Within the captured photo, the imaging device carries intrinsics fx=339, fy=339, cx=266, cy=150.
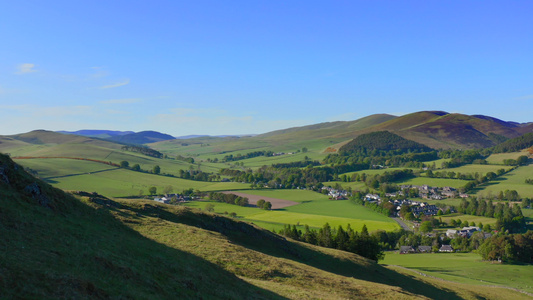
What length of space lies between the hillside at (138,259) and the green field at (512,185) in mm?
139597

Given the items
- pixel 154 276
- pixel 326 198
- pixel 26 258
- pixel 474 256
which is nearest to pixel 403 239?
pixel 474 256

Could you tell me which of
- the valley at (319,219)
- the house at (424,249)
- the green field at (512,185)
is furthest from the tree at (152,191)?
the green field at (512,185)

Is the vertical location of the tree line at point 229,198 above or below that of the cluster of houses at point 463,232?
above

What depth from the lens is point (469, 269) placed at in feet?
259

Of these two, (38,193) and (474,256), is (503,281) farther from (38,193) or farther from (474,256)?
(38,193)

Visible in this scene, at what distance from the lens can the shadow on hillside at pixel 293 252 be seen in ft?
159

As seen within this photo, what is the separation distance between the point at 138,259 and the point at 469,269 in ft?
263

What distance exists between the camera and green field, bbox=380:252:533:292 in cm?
6919

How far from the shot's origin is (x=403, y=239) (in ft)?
369

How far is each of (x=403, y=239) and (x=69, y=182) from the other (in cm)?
13071

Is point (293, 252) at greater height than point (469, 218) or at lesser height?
greater

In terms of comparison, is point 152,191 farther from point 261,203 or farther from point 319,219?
point 319,219

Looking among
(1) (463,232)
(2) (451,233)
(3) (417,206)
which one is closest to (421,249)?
(2) (451,233)

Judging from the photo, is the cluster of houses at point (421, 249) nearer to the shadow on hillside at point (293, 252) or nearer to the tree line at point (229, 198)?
the shadow on hillside at point (293, 252)
